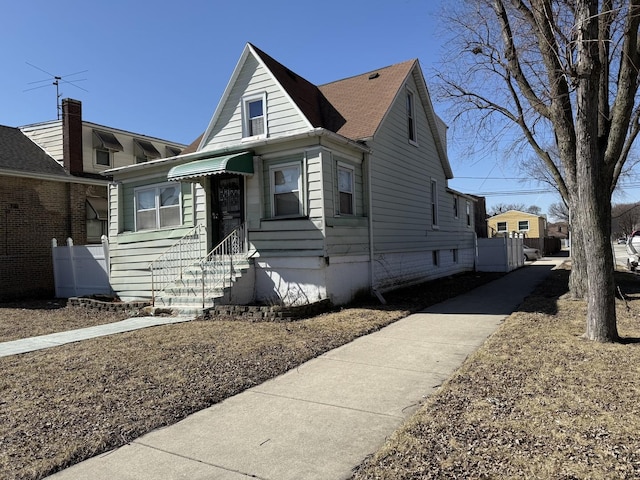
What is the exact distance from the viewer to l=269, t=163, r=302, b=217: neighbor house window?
10953 mm

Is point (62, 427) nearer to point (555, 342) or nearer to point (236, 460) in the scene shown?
point (236, 460)

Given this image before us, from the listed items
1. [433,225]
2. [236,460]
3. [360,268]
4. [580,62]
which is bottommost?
[236,460]

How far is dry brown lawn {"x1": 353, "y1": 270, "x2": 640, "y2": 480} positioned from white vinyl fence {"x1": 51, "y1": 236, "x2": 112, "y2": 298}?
12.3 m

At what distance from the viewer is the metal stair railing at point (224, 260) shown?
10.9 metres

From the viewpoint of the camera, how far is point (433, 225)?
1759 cm

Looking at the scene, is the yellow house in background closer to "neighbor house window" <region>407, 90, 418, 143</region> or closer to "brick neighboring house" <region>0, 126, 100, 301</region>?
"neighbor house window" <region>407, 90, 418, 143</region>

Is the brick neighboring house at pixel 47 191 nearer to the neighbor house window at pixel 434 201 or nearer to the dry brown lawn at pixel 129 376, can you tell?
the dry brown lawn at pixel 129 376

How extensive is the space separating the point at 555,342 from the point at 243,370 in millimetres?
4484

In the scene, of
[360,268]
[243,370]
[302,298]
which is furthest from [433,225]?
[243,370]

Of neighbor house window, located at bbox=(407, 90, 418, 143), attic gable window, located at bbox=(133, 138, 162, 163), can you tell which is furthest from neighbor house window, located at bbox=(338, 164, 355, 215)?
attic gable window, located at bbox=(133, 138, 162, 163)

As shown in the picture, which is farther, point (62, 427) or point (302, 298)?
point (302, 298)

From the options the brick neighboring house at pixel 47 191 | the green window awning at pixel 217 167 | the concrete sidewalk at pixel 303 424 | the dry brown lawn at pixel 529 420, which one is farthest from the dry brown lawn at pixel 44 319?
the dry brown lawn at pixel 529 420

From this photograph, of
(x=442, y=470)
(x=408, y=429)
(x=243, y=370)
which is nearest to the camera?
(x=442, y=470)

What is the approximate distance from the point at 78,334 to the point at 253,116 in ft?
24.1
